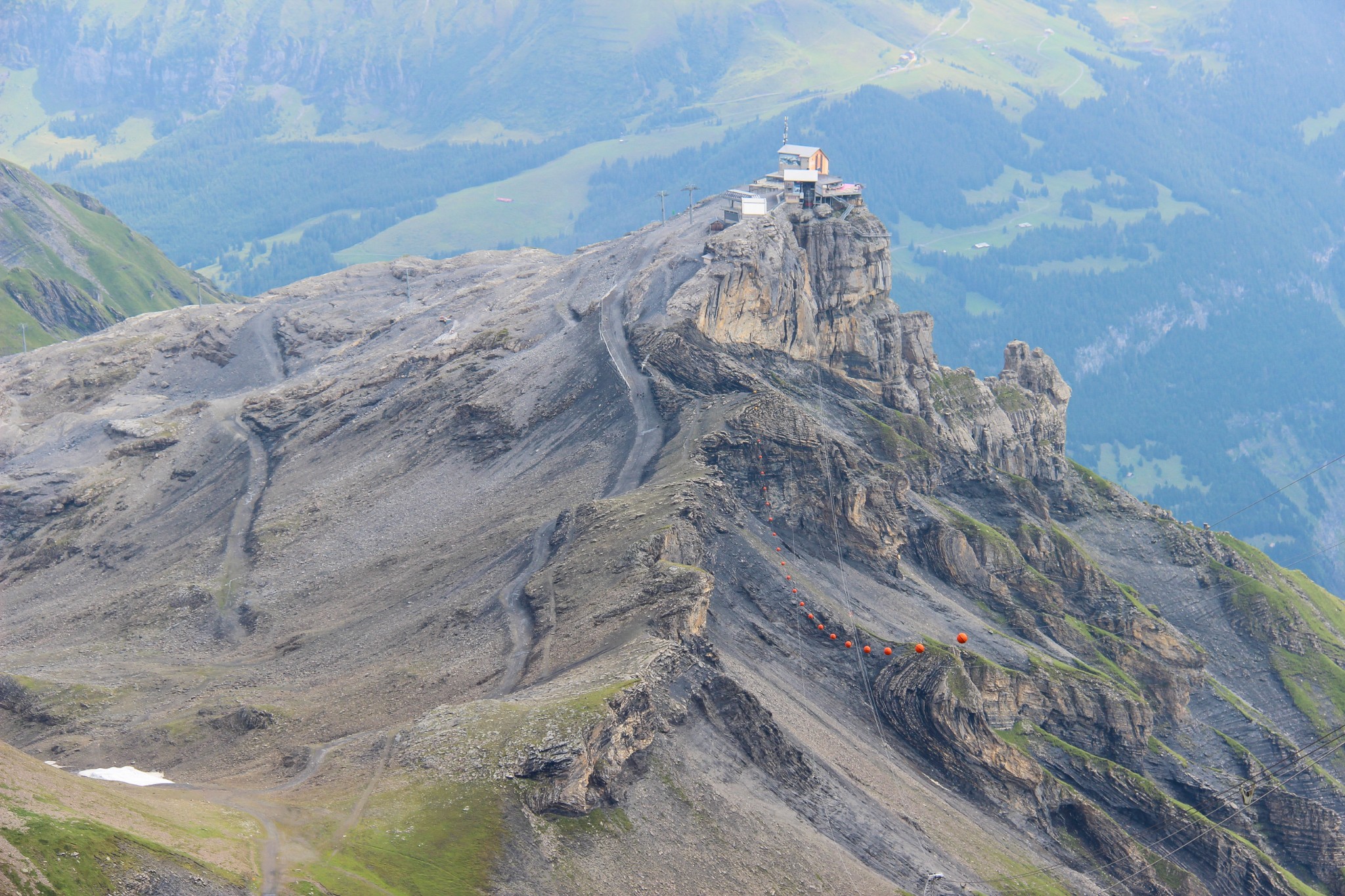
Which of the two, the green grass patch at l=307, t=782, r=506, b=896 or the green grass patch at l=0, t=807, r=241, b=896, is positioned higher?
the green grass patch at l=307, t=782, r=506, b=896

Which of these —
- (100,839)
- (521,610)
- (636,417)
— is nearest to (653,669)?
(521,610)

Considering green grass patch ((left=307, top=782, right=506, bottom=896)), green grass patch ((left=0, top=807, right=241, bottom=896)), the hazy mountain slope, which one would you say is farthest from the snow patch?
green grass patch ((left=0, top=807, right=241, bottom=896))

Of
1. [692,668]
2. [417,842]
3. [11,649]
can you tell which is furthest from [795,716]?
[11,649]

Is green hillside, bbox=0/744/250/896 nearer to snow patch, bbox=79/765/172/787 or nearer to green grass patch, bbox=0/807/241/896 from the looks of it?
green grass patch, bbox=0/807/241/896

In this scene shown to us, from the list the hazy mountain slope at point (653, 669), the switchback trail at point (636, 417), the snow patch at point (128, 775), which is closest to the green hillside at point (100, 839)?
the hazy mountain slope at point (653, 669)

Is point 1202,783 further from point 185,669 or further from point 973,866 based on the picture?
point 185,669

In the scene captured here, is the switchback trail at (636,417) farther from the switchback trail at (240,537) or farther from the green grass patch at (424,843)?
the green grass patch at (424,843)
